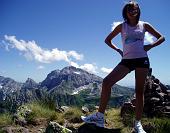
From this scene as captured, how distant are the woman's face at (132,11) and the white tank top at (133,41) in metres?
0.27

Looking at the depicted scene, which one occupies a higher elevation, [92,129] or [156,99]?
[156,99]

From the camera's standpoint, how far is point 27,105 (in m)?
12.2

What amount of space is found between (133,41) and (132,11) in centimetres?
81

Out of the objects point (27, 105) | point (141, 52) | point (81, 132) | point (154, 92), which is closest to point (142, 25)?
point (141, 52)

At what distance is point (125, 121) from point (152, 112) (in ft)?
6.43

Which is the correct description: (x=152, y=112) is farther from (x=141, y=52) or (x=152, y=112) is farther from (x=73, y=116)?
(x=141, y=52)

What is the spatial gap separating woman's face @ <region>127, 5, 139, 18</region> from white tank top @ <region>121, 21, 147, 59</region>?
10.5 inches

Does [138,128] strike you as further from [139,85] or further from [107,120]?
[107,120]

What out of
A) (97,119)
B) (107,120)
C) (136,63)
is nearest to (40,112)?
(107,120)

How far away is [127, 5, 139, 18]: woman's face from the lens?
7570 millimetres

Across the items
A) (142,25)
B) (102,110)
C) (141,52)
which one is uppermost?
(142,25)

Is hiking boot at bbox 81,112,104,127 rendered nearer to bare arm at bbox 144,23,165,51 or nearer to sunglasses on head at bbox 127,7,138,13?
bare arm at bbox 144,23,165,51

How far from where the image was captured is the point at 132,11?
7578mm

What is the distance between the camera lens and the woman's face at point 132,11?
757 cm
